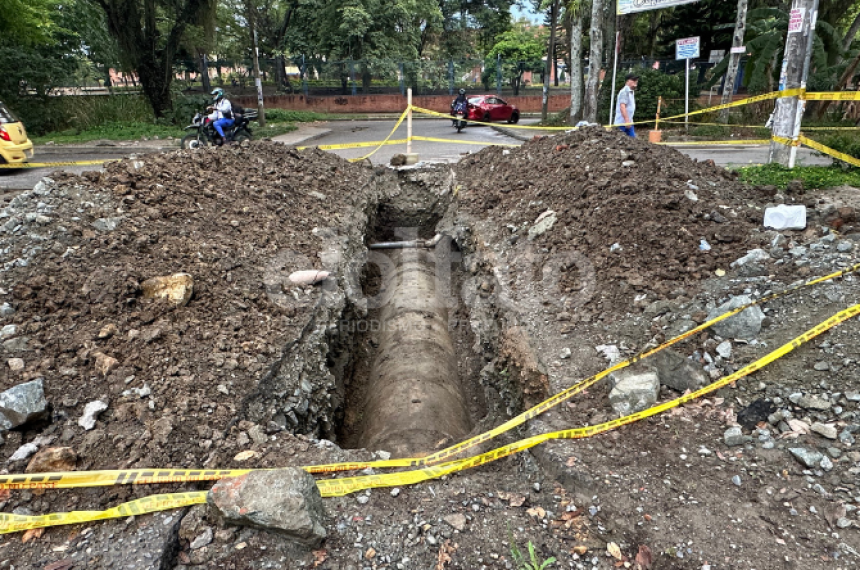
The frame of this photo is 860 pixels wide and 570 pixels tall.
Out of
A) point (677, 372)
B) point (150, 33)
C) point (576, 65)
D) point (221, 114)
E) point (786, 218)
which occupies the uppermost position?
point (150, 33)

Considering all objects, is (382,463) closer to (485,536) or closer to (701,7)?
(485,536)

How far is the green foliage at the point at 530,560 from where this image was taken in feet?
7.76

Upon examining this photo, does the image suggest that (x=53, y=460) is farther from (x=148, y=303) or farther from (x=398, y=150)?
(x=398, y=150)

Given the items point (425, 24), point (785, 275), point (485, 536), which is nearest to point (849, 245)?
point (785, 275)

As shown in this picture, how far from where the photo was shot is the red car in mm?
19297

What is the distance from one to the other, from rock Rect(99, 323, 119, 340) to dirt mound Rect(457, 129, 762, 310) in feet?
12.8

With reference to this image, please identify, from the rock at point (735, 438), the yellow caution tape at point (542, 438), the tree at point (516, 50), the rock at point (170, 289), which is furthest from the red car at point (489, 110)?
the rock at point (735, 438)

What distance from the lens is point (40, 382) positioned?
320cm

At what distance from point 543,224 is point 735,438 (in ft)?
11.4

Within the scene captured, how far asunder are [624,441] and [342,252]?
4.24m

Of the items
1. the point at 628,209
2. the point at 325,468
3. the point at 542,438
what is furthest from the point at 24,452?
the point at 628,209

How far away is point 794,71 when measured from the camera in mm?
6836

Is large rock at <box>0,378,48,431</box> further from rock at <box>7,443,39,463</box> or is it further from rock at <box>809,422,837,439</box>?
rock at <box>809,422,837,439</box>

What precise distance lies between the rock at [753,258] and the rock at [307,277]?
3.90 metres
